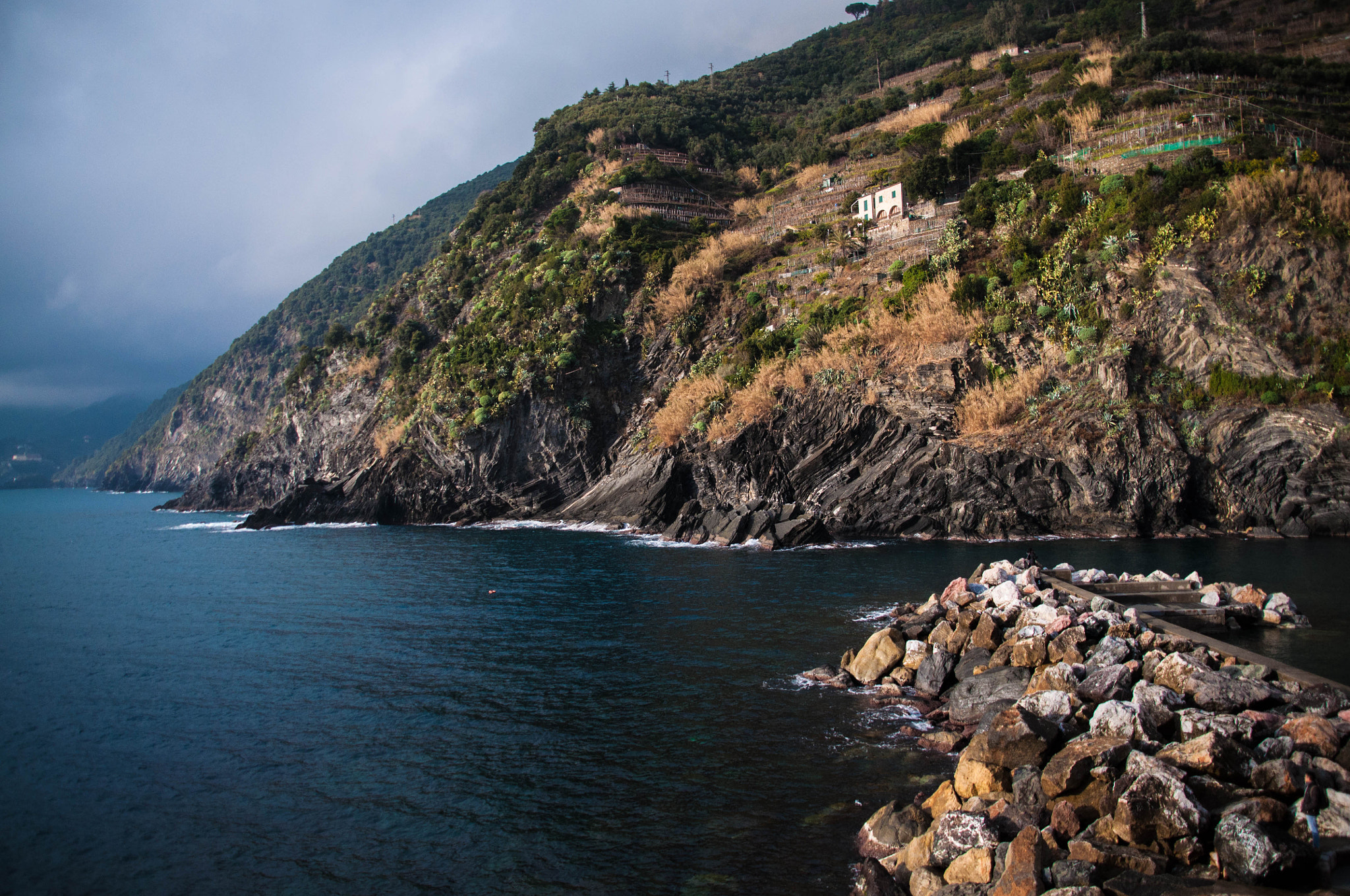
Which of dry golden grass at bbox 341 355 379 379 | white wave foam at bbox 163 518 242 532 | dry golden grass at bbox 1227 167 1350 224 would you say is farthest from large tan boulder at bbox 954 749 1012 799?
dry golden grass at bbox 341 355 379 379

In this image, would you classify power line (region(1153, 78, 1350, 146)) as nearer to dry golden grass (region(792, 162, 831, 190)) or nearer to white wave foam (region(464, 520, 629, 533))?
dry golden grass (region(792, 162, 831, 190))

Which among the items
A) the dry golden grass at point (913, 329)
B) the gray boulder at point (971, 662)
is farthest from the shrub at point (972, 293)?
the gray boulder at point (971, 662)

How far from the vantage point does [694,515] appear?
1831 inches

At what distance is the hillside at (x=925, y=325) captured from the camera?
37.3 m

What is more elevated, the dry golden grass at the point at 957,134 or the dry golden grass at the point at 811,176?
the dry golden grass at the point at 811,176

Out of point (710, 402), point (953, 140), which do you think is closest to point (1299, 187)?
point (953, 140)

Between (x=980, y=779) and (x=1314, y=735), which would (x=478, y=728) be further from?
(x=1314, y=735)

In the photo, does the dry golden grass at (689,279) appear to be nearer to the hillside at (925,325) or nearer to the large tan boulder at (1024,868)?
the hillside at (925,325)

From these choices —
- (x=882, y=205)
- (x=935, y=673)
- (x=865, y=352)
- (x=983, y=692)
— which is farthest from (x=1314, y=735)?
(x=882, y=205)

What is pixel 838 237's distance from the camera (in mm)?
59750

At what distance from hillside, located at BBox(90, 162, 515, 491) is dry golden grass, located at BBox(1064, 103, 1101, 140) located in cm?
12653

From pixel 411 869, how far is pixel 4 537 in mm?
79134

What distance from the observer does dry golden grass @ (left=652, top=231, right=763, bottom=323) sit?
6338 centimetres

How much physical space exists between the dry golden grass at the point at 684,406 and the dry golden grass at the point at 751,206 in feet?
94.4
